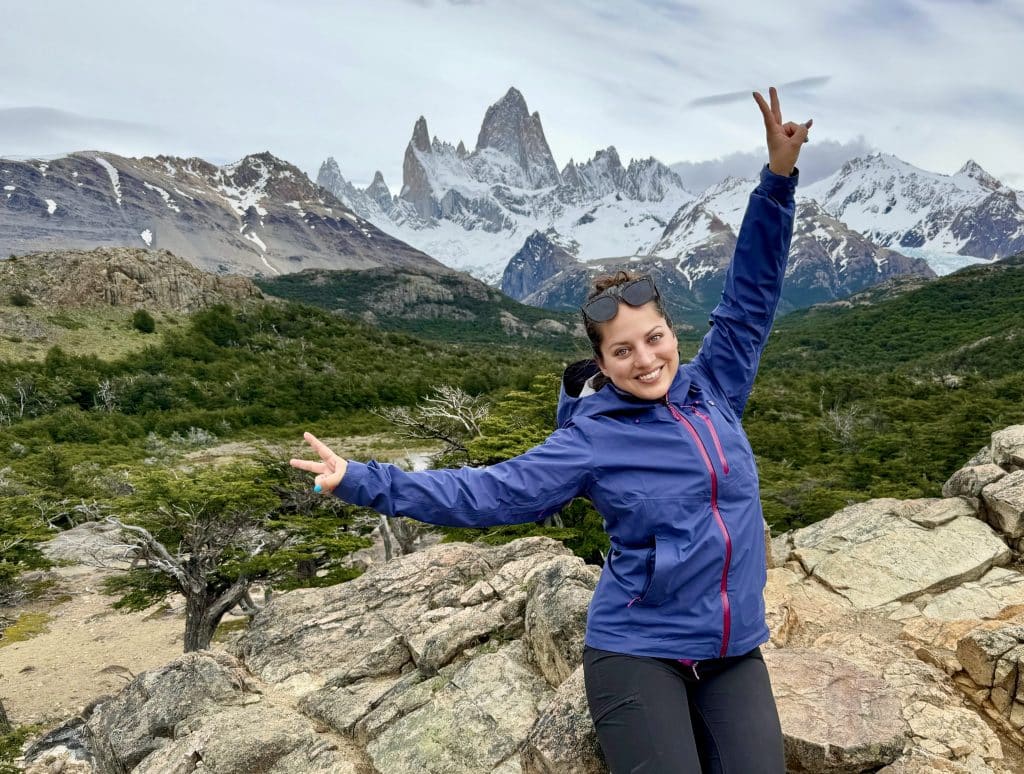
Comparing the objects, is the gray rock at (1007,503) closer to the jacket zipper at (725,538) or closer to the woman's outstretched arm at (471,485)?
the jacket zipper at (725,538)

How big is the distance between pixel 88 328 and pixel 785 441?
59.7m

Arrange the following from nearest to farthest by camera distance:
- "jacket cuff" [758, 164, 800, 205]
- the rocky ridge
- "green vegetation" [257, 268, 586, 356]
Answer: "jacket cuff" [758, 164, 800, 205], the rocky ridge, "green vegetation" [257, 268, 586, 356]

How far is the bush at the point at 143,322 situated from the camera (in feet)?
194

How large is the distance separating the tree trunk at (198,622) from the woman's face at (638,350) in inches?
514

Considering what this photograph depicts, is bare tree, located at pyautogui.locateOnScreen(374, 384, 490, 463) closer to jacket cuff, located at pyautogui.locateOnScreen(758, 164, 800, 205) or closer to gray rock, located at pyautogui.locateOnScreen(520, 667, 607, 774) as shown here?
gray rock, located at pyautogui.locateOnScreen(520, 667, 607, 774)

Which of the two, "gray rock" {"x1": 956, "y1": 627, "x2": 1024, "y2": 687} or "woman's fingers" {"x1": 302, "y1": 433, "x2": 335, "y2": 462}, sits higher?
"woman's fingers" {"x1": 302, "y1": 433, "x2": 335, "y2": 462}

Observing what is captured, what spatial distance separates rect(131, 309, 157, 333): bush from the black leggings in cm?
6698

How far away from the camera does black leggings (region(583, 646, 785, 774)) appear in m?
A: 2.68

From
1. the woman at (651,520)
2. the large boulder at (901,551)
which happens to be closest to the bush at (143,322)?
the large boulder at (901,551)

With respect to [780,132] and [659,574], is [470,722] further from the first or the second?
[780,132]

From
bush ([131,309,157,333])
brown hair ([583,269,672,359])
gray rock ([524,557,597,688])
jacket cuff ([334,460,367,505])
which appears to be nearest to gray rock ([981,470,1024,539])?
gray rock ([524,557,597,688])

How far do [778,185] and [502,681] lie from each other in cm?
444

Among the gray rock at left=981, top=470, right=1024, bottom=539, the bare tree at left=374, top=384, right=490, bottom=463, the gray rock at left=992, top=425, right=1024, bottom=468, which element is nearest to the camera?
the gray rock at left=981, top=470, right=1024, bottom=539

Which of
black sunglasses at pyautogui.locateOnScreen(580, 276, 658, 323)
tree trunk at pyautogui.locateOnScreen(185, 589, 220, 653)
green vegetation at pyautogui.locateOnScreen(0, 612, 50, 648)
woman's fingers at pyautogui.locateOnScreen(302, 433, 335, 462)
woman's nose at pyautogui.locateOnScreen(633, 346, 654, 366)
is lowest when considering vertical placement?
green vegetation at pyautogui.locateOnScreen(0, 612, 50, 648)
